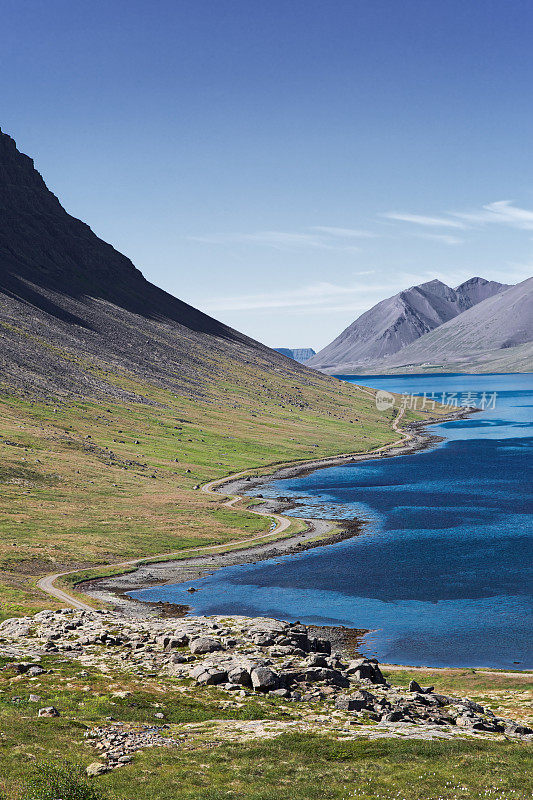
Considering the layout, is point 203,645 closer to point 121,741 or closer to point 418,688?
point 418,688

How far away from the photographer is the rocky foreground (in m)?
50.2

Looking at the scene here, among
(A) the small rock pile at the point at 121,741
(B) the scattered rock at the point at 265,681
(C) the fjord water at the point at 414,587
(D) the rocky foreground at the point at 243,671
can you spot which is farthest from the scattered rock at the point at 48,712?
(C) the fjord water at the point at 414,587

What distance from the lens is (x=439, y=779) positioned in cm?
4028

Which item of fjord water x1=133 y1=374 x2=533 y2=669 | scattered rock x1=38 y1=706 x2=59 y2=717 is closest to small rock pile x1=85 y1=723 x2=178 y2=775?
scattered rock x1=38 y1=706 x2=59 y2=717

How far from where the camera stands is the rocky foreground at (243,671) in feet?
165

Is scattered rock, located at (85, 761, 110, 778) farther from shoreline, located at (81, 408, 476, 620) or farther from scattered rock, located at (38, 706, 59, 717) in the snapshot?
shoreline, located at (81, 408, 476, 620)

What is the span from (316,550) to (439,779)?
9364 centimetres

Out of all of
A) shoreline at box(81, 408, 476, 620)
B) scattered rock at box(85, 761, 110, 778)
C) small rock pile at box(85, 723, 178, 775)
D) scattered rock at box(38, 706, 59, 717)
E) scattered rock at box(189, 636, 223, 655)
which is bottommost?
shoreline at box(81, 408, 476, 620)

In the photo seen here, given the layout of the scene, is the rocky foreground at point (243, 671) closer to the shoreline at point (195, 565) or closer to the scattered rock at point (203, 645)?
the scattered rock at point (203, 645)

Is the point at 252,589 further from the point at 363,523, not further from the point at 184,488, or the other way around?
the point at 184,488

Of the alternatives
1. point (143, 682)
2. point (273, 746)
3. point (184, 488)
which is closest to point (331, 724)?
point (273, 746)

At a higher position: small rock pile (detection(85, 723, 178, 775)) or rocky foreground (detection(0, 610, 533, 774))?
small rock pile (detection(85, 723, 178, 775))

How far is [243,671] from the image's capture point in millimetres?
61250

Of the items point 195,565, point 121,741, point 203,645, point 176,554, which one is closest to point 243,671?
point 203,645
